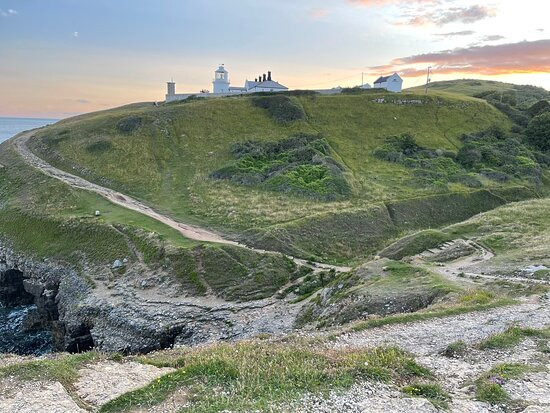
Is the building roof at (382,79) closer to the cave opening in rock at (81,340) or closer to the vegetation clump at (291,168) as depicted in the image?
the vegetation clump at (291,168)

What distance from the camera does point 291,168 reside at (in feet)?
220

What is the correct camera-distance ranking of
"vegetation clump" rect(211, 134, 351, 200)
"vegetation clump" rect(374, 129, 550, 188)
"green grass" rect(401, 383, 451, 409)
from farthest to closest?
"vegetation clump" rect(374, 129, 550, 188) < "vegetation clump" rect(211, 134, 351, 200) < "green grass" rect(401, 383, 451, 409)

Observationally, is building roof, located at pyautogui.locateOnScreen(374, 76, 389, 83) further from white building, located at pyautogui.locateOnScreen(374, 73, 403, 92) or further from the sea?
the sea

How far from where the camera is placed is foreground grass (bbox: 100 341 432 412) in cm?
1436

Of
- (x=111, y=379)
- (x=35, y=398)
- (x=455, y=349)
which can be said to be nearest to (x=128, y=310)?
(x=111, y=379)

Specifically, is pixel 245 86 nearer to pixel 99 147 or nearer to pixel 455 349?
pixel 99 147

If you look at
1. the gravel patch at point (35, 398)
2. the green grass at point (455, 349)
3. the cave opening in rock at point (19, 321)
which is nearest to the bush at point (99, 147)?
the cave opening in rock at point (19, 321)

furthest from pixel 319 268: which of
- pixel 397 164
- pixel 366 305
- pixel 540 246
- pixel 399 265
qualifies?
pixel 397 164

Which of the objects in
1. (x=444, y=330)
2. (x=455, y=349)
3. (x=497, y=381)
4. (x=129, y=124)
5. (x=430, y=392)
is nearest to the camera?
(x=430, y=392)

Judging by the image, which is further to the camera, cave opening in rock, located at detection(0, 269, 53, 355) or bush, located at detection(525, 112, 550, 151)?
bush, located at detection(525, 112, 550, 151)

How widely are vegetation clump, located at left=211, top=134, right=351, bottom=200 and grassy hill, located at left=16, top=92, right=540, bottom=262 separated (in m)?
0.24

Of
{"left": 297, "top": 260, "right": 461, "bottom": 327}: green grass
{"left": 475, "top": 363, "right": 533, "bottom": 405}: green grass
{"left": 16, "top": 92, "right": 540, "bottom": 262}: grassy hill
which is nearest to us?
{"left": 475, "top": 363, "right": 533, "bottom": 405}: green grass

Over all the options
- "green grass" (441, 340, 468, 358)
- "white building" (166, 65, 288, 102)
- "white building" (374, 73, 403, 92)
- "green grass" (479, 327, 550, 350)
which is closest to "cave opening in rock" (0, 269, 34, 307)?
"green grass" (441, 340, 468, 358)

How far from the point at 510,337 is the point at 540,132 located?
272 feet
